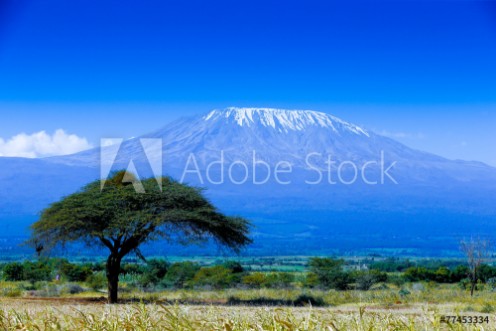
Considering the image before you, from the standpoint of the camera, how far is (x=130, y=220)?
22391mm

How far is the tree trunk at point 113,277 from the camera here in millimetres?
21992

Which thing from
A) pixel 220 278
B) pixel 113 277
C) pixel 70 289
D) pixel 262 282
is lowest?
pixel 262 282

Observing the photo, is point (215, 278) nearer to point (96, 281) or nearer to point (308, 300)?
point (96, 281)

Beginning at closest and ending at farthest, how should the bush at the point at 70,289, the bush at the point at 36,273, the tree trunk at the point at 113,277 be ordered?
the tree trunk at the point at 113,277, the bush at the point at 70,289, the bush at the point at 36,273

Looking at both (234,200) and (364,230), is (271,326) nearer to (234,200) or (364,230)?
(364,230)

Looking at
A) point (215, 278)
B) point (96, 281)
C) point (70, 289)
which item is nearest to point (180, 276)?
point (215, 278)

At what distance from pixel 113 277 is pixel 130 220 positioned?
1.71 m

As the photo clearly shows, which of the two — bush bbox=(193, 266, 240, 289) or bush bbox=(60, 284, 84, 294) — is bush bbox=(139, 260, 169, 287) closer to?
bush bbox=(193, 266, 240, 289)

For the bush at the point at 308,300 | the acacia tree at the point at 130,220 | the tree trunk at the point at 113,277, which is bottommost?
the bush at the point at 308,300

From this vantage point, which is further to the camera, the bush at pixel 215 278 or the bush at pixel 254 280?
the bush at pixel 215 278

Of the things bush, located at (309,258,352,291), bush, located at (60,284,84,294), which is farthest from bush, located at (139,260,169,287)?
bush, located at (309,258,352,291)

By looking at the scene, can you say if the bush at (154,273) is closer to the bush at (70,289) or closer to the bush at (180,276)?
the bush at (180,276)

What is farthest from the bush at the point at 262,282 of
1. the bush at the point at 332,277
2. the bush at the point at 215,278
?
the bush at the point at 332,277

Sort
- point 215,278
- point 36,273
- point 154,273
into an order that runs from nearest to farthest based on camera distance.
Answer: point 215,278 < point 154,273 < point 36,273
